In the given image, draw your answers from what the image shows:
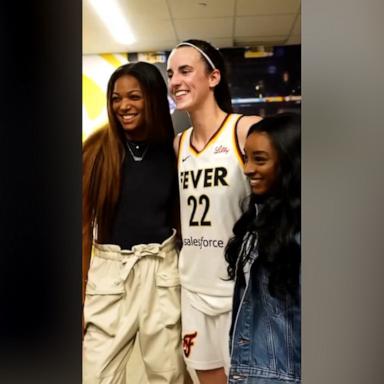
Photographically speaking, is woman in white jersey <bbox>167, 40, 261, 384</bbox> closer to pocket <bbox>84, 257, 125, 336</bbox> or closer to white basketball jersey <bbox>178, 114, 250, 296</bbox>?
white basketball jersey <bbox>178, 114, 250, 296</bbox>

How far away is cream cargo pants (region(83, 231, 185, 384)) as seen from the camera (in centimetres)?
193

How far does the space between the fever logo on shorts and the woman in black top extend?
0.14 feet

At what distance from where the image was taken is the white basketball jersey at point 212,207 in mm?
1853

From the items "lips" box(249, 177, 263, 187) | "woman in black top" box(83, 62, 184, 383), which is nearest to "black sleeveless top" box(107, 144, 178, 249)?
"woman in black top" box(83, 62, 184, 383)

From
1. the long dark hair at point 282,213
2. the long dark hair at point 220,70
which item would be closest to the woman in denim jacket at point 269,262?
the long dark hair at point 282,213

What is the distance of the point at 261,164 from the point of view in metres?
1.83

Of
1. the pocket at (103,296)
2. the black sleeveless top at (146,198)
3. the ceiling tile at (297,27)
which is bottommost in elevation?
the pocket at (103,296)

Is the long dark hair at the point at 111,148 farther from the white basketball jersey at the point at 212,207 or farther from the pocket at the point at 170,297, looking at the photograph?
the pocket at the point at 170,297

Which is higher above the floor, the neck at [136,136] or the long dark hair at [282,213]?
the neck at [136,136]

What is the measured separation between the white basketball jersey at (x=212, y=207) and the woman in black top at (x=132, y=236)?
0.07 m

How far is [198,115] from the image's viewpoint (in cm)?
191
